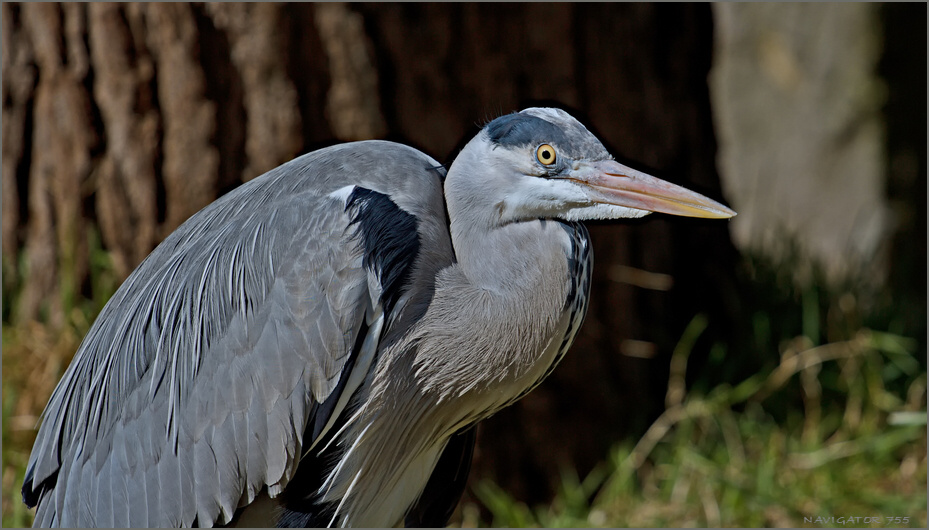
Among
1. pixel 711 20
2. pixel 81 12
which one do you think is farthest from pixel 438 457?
pixel 711 20

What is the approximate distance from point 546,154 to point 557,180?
66 millimetres

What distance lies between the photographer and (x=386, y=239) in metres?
2.10

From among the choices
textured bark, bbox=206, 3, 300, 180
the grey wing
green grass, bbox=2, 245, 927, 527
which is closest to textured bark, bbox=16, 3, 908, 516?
textured bark, bbox=206, 3, 300, 180

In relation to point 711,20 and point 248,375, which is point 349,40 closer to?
point 248,375

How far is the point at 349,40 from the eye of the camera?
120 inches

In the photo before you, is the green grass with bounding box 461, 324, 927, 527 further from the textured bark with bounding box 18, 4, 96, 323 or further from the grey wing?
the textured bark with bounding box 18, 4, 96, 323

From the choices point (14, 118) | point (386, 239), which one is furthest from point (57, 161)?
A: point (386, 239)

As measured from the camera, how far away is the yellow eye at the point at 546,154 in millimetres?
2053

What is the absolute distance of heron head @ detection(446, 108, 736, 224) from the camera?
6.63 ft

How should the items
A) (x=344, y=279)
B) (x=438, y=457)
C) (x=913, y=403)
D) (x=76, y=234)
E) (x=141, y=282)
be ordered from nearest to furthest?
(x=344, y=279), (x=141, y=282), (x=438, y=457), (x=76, y=234), (x=913, y=403)

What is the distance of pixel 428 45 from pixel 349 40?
0.29 metres

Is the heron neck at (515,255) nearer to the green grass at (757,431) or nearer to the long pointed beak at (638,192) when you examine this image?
the long pointed beak at (638,192)

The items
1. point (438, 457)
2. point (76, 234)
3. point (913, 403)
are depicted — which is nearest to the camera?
point (438, 457)

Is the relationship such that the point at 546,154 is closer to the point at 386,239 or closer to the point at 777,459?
the point at 386,239
